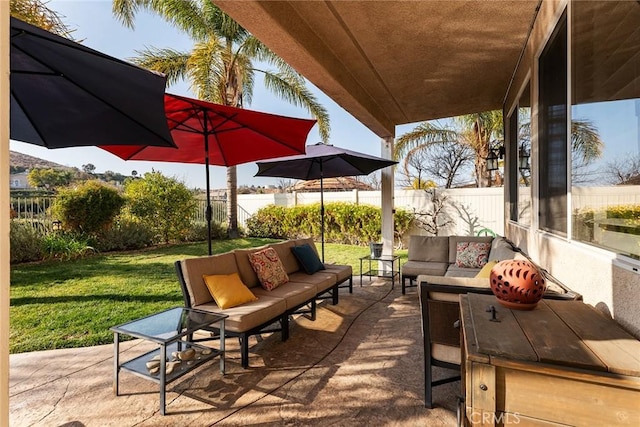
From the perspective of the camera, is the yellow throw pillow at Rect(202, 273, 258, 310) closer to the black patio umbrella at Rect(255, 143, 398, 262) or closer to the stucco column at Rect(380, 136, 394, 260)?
the black patio umbrella at Rect(255, 143, 398, 262)

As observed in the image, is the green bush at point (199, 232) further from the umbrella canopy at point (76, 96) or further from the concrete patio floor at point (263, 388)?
the umbrella canopy at point (76, 96)

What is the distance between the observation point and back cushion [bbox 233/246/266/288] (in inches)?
149

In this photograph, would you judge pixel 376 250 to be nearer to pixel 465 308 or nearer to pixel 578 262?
pixel 578 262

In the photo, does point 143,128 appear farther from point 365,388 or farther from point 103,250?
point 103,250

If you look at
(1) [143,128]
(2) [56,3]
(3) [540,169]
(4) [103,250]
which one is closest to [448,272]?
(3) [540,169]

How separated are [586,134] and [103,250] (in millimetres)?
9523

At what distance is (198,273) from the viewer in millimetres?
3301

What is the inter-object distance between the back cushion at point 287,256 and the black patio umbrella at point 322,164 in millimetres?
1051

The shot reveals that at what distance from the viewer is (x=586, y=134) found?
Answer: 2.12 meters

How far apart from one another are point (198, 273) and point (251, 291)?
0.67 metres

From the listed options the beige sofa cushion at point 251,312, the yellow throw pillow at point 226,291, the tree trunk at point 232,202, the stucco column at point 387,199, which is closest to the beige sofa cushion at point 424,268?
the stucco column at point 387,199

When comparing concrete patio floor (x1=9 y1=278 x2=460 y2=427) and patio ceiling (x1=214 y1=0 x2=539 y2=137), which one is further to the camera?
patio ceiling (x1=214 y1=0 x2=539 y2=137)

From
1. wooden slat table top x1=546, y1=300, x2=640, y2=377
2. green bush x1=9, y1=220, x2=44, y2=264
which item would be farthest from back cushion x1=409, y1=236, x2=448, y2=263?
green bush x1=9, y1=220, x2=44, y2=264

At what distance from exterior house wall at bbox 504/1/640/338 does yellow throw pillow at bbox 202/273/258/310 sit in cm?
276
